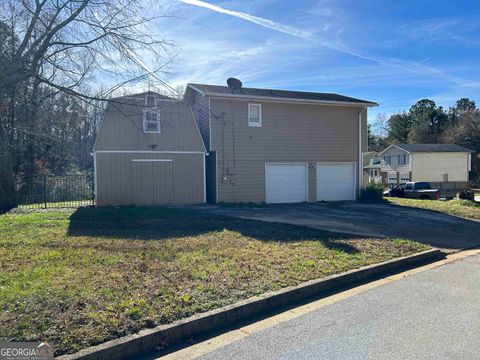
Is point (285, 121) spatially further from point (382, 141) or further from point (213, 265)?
point (382, 141)

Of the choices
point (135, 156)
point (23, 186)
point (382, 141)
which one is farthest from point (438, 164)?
point (23, 186)

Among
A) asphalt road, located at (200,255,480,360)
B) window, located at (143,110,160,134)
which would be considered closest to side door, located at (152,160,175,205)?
window, located at (143,110,160,134)

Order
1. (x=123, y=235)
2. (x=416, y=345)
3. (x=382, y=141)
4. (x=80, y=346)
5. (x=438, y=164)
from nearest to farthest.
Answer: (x=80, y=346), (x=416, y=345), (x=123, y=235), (x=438, y=164), (x=382, y=141)

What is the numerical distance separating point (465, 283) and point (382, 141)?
227ft

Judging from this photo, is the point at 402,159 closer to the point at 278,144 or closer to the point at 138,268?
the point at 278,144

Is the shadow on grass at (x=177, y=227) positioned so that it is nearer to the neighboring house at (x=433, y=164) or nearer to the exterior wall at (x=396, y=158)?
the neighboring house at (x=433, y=164)

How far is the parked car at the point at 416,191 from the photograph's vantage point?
25.4m

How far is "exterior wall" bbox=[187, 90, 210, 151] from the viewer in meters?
18.1

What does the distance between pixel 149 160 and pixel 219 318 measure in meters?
13.3

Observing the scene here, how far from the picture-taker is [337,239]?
8.68 metres

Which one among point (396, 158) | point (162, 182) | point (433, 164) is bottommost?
point (162, 182)

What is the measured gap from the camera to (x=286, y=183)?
19.2m

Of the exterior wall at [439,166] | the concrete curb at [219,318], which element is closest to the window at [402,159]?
the exterior wall at [439,166]

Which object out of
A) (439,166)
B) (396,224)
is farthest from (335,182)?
(439,166)
